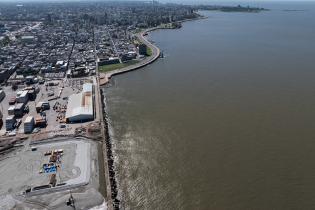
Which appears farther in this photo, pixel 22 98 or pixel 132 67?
pixel 132 67

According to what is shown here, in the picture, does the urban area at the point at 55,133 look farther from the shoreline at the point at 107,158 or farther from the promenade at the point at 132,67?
the promenade at the point at 132,67

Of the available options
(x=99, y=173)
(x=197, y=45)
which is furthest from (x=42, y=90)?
(x=197, y=45)

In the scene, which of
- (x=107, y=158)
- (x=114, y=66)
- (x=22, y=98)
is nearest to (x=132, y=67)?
(x=114, y=66)

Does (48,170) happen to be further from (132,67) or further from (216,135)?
(132,67)

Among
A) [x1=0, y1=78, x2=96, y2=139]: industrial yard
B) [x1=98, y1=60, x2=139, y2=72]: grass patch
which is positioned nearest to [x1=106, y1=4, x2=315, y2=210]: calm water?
[x1=98, y1=60, x2=139, y2=72]: grass patch

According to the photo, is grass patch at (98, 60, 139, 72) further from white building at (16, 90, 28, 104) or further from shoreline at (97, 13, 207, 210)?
white building at (16, 90, 28, 104)

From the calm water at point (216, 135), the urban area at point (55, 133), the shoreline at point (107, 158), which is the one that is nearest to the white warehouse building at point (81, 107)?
the urban area at point (55, 133)

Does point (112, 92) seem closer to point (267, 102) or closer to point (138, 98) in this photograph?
point (138, 98)
